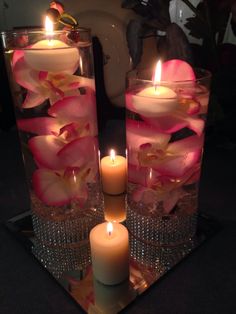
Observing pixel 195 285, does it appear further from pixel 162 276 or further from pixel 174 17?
pixel 174 17

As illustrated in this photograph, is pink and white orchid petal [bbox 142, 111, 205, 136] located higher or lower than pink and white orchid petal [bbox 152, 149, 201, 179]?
higher

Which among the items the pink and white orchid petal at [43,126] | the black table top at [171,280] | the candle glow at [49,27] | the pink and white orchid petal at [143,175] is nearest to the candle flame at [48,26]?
the candle glow at [49,27]

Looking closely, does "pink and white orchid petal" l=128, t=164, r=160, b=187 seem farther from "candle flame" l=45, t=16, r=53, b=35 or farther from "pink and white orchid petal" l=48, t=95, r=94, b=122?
"candle flame" l=45, t=16, r=53, b=35

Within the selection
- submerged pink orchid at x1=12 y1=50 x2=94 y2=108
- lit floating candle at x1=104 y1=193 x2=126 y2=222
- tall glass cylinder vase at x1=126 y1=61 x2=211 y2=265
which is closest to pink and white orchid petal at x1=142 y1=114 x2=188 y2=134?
tall glass cylinder vase at x1=126 y1=61 x2=211 y2=265

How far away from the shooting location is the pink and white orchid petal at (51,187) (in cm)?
49

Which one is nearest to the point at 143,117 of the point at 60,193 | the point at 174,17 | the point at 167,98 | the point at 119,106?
the point at 167,98

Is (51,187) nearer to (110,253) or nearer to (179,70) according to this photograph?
(110,253)

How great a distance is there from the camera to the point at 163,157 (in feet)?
1.53

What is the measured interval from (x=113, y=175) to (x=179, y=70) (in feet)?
0.78

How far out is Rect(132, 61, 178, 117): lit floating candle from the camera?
42 centimetres

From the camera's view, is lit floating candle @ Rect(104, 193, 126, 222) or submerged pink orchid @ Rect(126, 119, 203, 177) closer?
submerged pink orchid @ Rect(126, 119, 203, 177)

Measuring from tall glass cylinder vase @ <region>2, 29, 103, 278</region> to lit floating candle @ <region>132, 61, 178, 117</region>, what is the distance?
3.3 inches

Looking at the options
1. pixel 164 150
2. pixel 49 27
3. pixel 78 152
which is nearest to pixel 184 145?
pixel 164 150

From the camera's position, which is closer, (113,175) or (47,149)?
(47,149)
